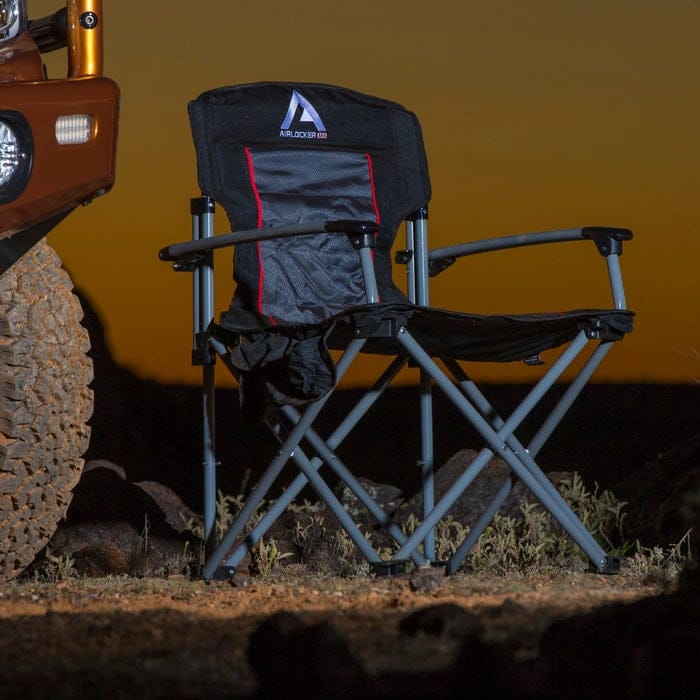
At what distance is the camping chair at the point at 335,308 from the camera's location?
8.61 feet

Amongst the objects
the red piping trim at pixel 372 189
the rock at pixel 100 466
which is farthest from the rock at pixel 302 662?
the rock at pixel 100 466

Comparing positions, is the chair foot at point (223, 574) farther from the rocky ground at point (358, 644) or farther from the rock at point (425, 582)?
the rock at point (425, 582)

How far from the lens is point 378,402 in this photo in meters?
4.99

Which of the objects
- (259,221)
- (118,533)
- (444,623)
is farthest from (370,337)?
(118,533)

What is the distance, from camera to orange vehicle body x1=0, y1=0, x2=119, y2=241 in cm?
226

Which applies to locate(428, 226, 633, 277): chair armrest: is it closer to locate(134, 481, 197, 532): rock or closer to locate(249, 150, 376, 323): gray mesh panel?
locate(249, 150, 376, 323): gray mesh panel

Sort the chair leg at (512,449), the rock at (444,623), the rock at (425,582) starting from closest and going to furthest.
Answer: the rock at (444,623)
the rock at (425,582)
the chair leg at (512,449)

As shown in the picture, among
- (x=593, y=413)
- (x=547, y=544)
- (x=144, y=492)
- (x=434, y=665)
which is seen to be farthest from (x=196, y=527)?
(x=434, y=665)

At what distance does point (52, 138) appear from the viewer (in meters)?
2.29

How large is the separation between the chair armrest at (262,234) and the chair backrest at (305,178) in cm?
18

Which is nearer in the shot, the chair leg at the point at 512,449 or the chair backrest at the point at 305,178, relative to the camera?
the chair leg at the point at 512,449

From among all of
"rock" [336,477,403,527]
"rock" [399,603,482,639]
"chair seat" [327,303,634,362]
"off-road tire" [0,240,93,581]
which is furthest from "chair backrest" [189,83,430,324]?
"rock" [399,603,482,639]

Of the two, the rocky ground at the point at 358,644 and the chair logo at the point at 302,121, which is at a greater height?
the chair logo at the point at 302,121

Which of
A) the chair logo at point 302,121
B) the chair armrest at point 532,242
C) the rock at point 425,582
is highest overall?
the chair logo at point 302,121
